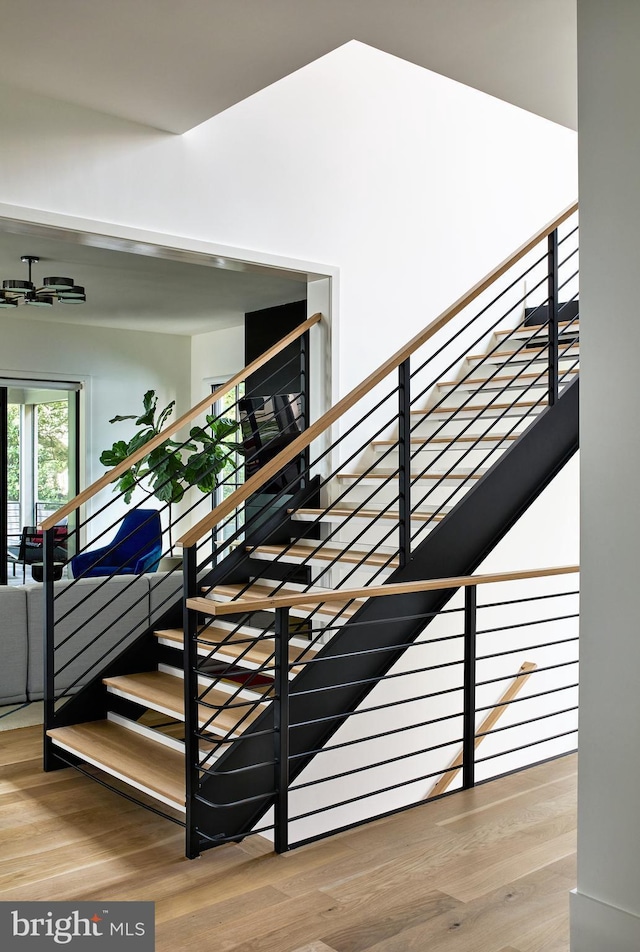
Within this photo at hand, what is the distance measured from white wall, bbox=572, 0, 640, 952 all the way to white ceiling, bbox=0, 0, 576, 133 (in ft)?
3.33

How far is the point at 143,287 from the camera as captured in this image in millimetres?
7215

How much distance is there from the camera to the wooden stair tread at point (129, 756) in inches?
120

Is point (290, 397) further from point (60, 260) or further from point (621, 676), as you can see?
point (621, 676)

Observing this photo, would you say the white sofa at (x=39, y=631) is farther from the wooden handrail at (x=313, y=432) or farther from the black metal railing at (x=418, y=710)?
the wooden handrail at (x=313, y=432)

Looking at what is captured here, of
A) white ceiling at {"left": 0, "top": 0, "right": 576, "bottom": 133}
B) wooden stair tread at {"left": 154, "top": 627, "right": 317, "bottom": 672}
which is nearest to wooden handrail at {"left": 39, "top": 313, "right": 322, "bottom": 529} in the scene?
wooden stair tread at {"left": 154, "top": 627, "right": 317, "bottom": 672}

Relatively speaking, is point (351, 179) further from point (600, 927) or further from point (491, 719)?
point (600, 927)

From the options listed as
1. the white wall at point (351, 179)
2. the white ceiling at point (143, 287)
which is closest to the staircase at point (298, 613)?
the white wall at point (351, 179)

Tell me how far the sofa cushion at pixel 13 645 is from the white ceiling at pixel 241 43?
2646mm

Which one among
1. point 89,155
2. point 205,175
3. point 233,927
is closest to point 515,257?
point 205,175

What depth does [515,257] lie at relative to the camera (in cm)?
384

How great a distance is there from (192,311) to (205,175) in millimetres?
3974

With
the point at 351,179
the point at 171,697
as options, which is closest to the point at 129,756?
the point at 171,697

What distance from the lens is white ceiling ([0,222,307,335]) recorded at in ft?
20.2

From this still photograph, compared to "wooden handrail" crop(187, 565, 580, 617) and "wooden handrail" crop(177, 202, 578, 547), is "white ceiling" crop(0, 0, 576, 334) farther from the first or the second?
"wooden handrail" crop(187, 565, 580, 617)
